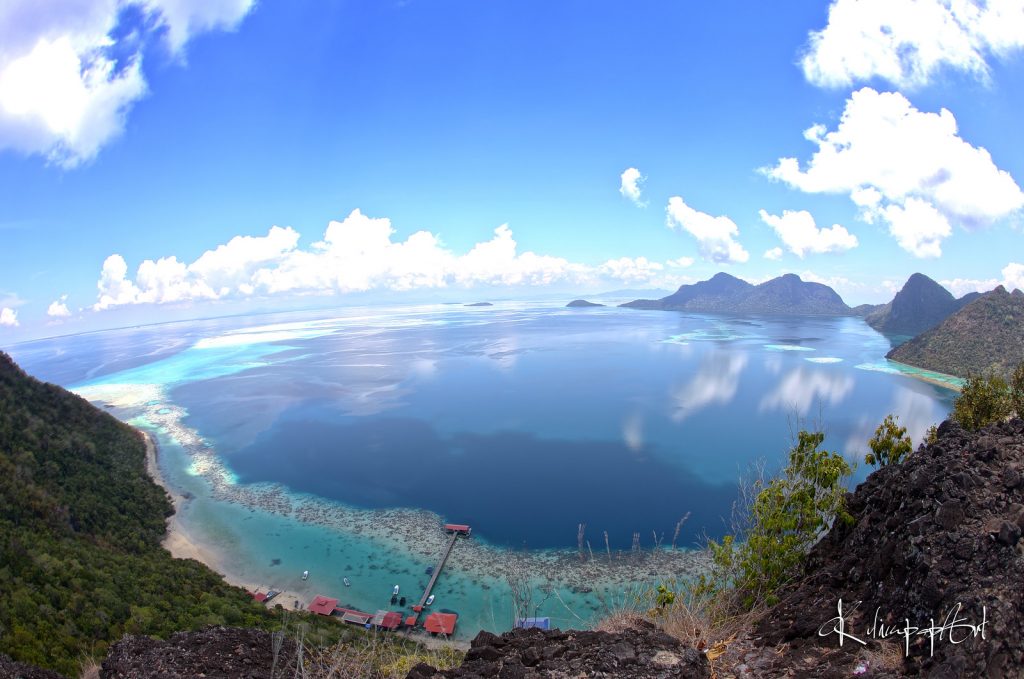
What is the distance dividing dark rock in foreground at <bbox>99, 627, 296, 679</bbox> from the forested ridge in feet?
23.8

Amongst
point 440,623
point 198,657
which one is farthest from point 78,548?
point 198,657

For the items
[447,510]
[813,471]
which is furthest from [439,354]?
[813,471]

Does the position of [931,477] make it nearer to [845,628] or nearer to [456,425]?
[845,628]

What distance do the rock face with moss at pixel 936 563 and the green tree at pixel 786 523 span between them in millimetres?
294

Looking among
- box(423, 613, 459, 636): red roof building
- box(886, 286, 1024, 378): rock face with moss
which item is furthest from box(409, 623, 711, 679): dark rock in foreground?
box(886, 286, 1024, 378): rock face with moss

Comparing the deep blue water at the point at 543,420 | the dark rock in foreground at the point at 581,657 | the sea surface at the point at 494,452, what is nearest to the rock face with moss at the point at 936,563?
the dark rock in foreground at the point at 581,657

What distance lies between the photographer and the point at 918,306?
Result: 129375 mm

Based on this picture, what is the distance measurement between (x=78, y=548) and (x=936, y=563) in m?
28.5

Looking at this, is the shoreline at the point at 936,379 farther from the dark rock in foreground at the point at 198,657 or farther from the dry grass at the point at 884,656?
the dark rock in foreground at the point at 198,657

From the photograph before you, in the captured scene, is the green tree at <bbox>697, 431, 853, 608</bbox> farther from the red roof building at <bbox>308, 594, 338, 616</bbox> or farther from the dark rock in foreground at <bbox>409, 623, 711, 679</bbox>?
the red roof building at <bbox>308, 594, 338, 616</bbox>

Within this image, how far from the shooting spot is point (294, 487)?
35.6m

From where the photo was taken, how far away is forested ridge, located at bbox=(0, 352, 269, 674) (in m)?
14.8

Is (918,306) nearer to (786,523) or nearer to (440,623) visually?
(440,623)
